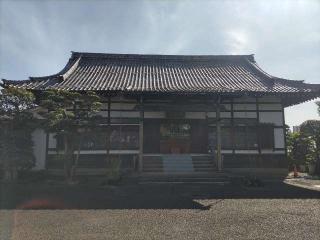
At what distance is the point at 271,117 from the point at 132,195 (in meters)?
9.91

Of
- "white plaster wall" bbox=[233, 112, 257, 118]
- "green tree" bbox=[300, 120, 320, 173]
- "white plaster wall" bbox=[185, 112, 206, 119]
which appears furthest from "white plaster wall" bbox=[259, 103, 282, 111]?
"green tree" bbox=[300, 120, 320, 173]

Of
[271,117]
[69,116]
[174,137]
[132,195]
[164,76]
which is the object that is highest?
[164,76]

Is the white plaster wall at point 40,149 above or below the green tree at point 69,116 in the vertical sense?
below

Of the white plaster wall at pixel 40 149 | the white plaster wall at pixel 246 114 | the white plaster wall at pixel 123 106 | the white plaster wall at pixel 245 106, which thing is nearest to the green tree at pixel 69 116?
the white plaster wall at pixel 40 149

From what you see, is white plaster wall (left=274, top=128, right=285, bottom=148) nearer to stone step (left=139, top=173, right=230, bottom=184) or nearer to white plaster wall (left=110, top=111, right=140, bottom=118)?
stone step (left=139, top=173, right=230, bottom=184)

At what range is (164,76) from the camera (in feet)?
67.7

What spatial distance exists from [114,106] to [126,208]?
361 inches

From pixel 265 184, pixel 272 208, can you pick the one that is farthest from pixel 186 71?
pixel 272 208

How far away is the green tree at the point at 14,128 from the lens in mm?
14281

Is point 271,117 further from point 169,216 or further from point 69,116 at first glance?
point 169,216

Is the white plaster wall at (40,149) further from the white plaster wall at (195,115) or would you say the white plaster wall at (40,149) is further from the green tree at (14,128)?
the white plaster wall at (195,115)

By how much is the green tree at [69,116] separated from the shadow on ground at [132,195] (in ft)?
6.36

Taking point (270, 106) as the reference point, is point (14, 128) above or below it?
below

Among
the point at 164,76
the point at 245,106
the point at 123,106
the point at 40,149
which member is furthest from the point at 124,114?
the point at 245,106
